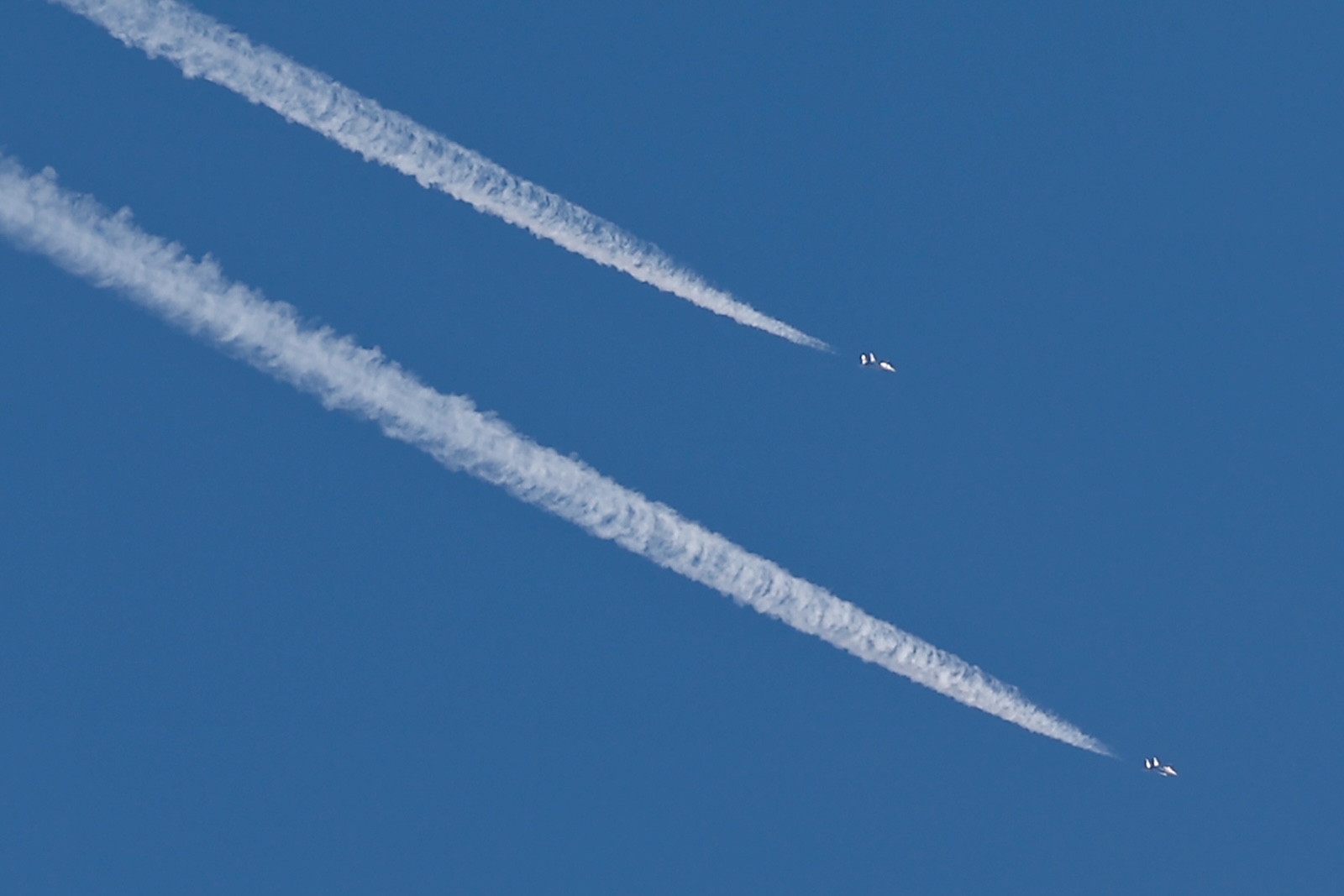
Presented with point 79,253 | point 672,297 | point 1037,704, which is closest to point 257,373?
point 79,253

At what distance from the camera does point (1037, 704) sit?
3628 cm

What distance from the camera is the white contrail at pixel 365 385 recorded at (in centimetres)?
3325

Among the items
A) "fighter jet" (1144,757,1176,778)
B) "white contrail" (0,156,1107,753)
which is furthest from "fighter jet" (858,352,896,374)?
"fighter jet" (1144,757,1176,778)

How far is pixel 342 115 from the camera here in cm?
3397

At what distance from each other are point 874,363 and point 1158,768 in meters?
11.1

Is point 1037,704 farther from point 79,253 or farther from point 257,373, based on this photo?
point 79,253

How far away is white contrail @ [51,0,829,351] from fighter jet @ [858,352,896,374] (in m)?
5.82

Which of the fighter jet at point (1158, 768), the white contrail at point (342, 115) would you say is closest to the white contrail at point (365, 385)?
the white contrail at point (342, 115)

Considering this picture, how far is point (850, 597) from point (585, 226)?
9772 mm

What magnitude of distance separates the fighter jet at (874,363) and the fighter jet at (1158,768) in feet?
34.2

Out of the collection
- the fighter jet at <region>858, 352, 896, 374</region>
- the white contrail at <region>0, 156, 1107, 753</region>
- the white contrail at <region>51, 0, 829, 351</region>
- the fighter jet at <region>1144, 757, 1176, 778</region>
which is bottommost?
the white contrail at <region>0, 156, 1107, 753</region>

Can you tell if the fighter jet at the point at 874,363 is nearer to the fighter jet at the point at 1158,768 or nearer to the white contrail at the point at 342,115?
the white contrail at the point at 342,115

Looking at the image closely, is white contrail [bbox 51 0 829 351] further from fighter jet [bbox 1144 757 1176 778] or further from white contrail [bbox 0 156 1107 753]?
fighter jet [bbox 1144 757 1176 778]

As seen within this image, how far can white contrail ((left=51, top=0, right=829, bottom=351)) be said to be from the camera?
3388cm
